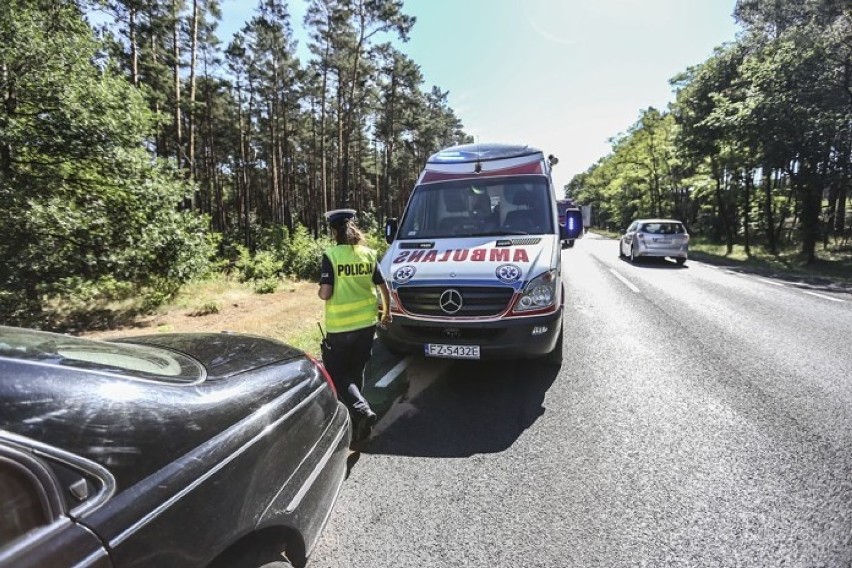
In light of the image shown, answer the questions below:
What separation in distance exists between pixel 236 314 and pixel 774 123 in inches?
804

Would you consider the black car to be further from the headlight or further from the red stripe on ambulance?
the red stripe on ambulance

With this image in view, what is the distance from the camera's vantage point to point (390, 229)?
609cm

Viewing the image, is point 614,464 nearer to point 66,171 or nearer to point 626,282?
point 626,282

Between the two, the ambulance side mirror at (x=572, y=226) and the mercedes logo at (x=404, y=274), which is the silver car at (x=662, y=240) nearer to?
the ambulance side mirror at (x=572, y=226)

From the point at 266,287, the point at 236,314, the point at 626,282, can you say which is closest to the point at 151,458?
the point at 236,314

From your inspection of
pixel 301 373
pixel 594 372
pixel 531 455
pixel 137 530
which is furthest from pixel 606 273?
pixel 137 530

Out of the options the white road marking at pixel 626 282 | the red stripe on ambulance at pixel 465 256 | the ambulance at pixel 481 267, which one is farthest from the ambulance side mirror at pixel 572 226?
the white road marking at pixel 626 282

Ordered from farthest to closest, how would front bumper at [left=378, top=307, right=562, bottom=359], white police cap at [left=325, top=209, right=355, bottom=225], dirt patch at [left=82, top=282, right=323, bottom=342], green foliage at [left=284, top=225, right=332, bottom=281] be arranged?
green foliage at [left=284, top=225, right=332, bottom=281], dirt patch at [left=82, top=282, right=323, bottom=342], front bumper at [left=378, top=307, right=562, bottom=359], white police cap at [left=325, top=209, right=355, bottom=225]

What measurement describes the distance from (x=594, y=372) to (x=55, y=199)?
384 inches

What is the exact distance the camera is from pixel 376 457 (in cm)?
346

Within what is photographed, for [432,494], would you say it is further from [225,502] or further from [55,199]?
[55,199]

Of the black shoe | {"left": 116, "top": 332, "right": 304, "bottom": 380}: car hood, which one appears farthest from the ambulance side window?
{"left": 116, "top": 332, "right": 304, "bottom": 380}: car hood

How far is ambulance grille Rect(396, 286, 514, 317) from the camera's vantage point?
4.30 metres

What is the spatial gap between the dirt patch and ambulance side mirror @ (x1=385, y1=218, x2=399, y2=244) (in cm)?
238
